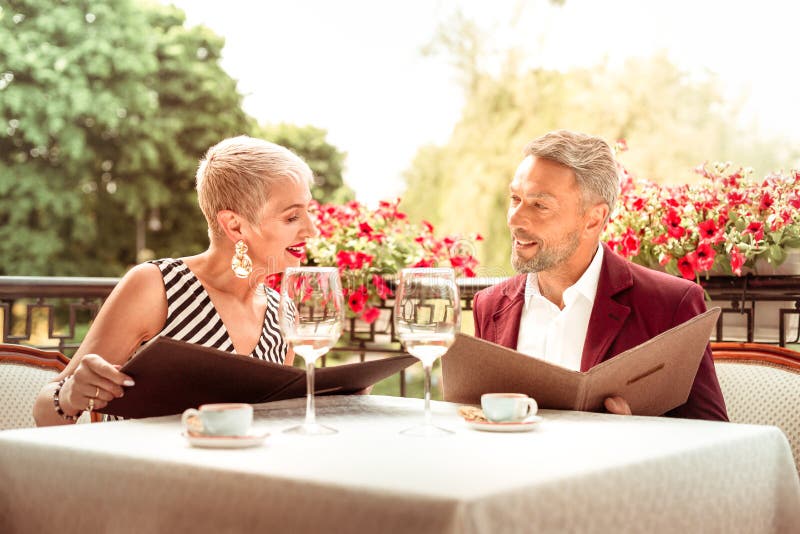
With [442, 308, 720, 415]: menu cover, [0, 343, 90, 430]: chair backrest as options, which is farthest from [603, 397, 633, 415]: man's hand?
[0, 343, 90, 430]: chair backrest

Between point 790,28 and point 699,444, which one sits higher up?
point 790,28

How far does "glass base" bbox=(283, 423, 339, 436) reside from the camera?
1042 millimetres

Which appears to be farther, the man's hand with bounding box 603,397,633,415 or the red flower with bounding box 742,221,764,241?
the red flower with bounding box 742,221,764,241

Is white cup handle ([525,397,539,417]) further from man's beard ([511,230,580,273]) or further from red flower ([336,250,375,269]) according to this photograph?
red flower ([336,250,375,269])

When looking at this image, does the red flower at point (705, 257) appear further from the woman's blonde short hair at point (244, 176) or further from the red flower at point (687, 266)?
the woman's blonde short hair at point (244, 176)

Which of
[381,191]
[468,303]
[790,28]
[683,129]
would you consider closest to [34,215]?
[381,191]

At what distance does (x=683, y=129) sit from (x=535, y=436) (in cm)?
1164

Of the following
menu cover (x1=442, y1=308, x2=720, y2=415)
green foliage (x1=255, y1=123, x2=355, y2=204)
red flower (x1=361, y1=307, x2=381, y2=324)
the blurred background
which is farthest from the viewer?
green foliage (x1=255, y1=123, x2=355, y2=204)

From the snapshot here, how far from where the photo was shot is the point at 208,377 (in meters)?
1.17

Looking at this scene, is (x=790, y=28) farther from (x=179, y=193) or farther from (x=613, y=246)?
(x=179, y=193)

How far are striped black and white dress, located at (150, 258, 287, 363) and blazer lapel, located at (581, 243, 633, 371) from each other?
638 millimetres

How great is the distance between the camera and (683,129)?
1198 cm

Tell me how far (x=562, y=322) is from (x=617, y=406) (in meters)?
0.77

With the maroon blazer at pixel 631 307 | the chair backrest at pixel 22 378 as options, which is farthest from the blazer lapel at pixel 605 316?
the chair backrest at pixel 22 378
